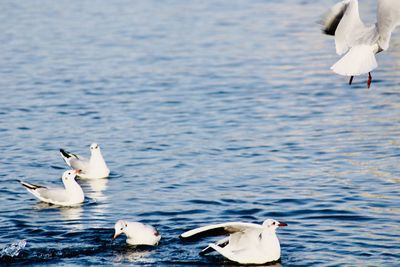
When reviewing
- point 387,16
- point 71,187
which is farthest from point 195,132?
point 387,16

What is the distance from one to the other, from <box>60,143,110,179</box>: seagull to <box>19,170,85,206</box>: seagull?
3.98 ft

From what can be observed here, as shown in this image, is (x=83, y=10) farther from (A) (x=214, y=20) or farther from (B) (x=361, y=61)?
(B) (x=361, y=61)

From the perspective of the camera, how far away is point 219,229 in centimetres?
1245

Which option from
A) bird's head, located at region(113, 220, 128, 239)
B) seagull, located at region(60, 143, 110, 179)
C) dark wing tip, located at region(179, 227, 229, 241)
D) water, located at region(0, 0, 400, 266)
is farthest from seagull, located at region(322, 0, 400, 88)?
seagull, located at region(60, 143, 110, 179)

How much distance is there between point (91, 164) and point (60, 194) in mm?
1502

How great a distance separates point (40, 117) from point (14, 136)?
5.24ft

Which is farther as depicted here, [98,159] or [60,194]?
[98,159]

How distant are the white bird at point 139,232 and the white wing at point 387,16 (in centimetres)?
384

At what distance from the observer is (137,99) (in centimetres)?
2259

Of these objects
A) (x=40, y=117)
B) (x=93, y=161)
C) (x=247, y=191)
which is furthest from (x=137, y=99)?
(x=247, y=191)

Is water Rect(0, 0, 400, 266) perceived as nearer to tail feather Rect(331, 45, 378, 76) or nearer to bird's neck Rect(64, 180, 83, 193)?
bird's neck Rect(64, 180, 83, 193)

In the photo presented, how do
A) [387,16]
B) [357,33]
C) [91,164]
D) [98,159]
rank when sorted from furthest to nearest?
[91,164] < [98,159] < [357,33] < [387,16]

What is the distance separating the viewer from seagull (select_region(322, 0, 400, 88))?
43.7 ft

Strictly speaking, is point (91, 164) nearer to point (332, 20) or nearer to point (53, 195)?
point (53, 195)
